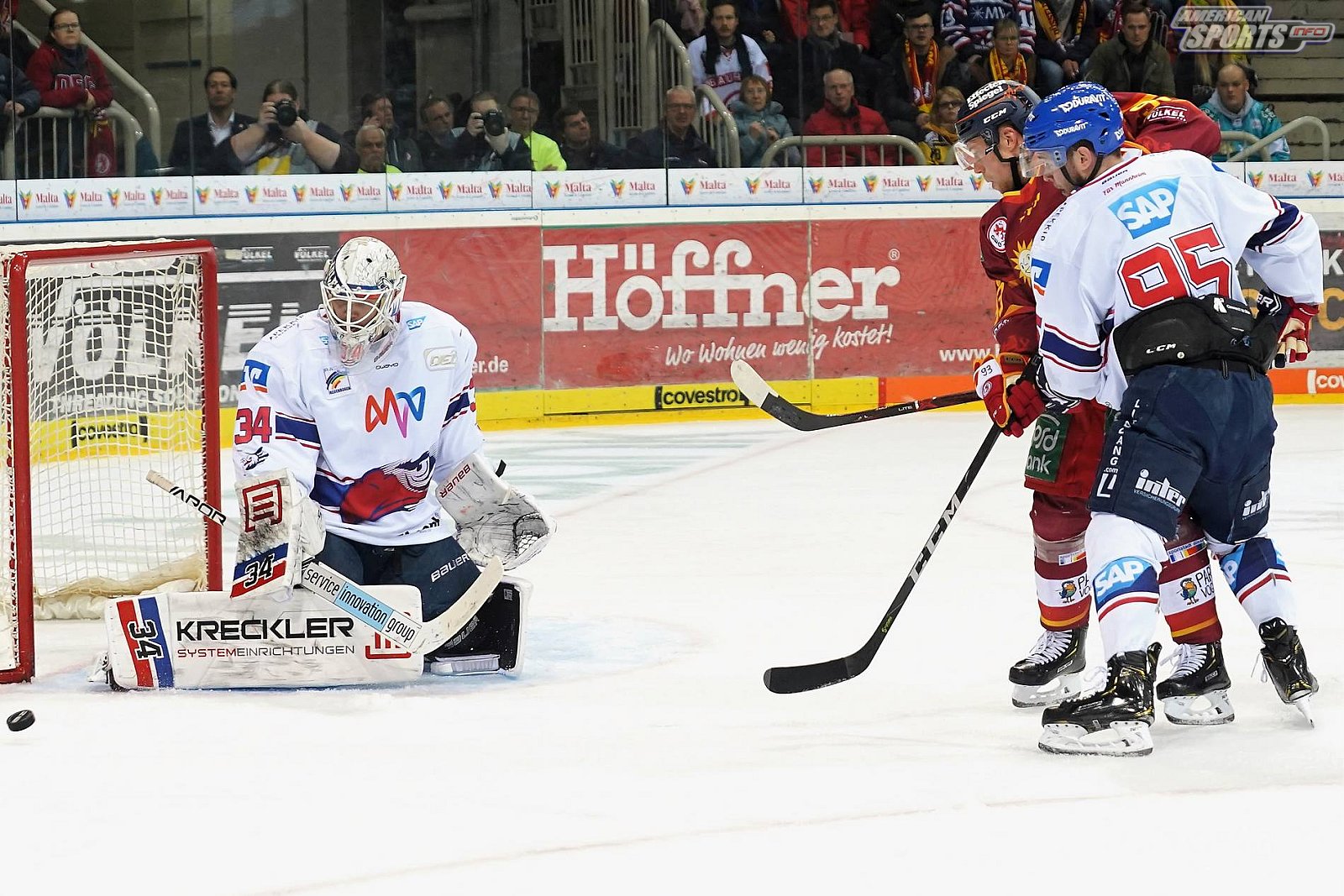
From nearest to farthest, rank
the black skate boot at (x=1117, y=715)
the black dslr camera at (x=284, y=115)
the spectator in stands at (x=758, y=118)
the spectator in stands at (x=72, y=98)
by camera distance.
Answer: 1. the black skate boot at (x=1117, y=715)
2. the spectator in stands at (x=72, y=98)
3. the black dslr camera at (x=284, y=115)
4. the spectator in stands at (x=758, y=118)

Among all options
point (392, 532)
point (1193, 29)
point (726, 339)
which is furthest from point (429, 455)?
point (1193, 29)

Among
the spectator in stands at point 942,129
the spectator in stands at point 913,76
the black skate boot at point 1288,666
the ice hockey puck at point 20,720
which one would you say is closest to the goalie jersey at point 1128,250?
the black skate boot at point 1288,666

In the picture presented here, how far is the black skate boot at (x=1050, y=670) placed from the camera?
343 cm

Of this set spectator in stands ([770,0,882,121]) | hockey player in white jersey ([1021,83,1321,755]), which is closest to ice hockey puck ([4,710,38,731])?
hockey player in white jersey ([1021,83,1321,755])

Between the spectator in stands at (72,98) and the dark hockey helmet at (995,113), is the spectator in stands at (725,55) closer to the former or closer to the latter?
the spectator in stands at (72,98)

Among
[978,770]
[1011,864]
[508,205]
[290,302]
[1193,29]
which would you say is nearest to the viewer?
[1011,864]

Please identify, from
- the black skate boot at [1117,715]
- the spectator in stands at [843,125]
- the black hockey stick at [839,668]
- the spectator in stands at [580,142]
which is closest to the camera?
the black skate boot at [1117,715]

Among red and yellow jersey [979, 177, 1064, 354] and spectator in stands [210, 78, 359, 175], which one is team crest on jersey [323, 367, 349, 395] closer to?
red and yellow jersey [979, 177, 1064, 354]

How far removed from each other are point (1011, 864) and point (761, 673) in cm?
135

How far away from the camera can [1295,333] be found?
317cm

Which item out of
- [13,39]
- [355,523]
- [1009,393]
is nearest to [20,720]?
[355,523]

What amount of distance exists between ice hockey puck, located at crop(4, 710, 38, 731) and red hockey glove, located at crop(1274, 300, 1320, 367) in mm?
2223

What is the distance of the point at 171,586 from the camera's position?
456cm

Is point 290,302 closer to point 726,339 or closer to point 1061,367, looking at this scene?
point 726,339
